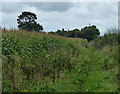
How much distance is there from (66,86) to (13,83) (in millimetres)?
2246

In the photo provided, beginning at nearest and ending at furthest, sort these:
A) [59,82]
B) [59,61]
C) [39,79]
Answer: [39,79] < [59,82] < [59,61]

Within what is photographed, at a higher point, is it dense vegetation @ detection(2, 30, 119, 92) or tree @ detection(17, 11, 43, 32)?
tree @ detection(17, 11, 43, 32)

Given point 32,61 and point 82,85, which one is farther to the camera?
point 32,61

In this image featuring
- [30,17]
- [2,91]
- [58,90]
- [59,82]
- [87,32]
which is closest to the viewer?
[2,91]

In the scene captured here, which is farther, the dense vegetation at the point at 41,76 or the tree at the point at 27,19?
the tree at the point at 27,19

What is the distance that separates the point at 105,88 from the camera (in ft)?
23.2

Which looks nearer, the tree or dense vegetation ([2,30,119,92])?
dense vegetation ([2,30,119,92])

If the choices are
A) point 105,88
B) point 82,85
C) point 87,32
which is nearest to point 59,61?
point 82,85

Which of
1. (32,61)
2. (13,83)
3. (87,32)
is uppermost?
(87,32)

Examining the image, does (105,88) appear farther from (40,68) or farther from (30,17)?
(30,17)

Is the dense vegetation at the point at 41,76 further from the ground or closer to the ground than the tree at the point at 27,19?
closer to the ground

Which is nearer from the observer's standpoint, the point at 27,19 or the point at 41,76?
the point at 41,76

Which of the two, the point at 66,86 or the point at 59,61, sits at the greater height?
the point at 59,61

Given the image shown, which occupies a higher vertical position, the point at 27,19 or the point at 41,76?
the point at 27,19
